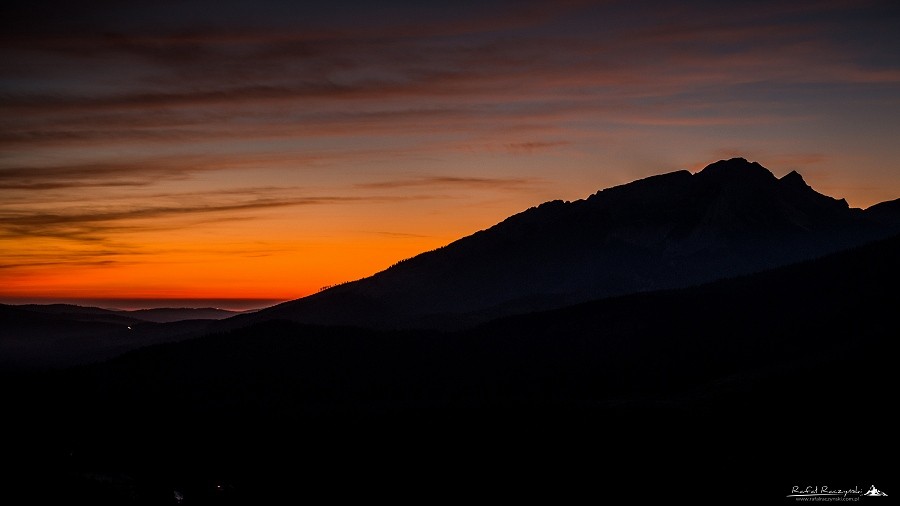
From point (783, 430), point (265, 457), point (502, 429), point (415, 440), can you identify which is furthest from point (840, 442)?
point (265, 457)

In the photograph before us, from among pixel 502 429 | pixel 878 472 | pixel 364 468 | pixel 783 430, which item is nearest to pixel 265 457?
pixel 364 468

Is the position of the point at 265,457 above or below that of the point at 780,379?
below

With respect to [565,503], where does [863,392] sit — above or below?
above

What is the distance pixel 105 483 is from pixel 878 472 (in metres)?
101

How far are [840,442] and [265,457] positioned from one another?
323ft

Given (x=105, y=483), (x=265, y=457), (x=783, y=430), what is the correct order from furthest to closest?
1. (x=265, y=457)
2. (x=783, y=430)
3. (x=105, y=483)

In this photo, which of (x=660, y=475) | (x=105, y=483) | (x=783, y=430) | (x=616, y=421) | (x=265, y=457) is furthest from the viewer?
(x=265, y=457)

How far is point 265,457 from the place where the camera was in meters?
184

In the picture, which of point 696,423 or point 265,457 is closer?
point 696,423

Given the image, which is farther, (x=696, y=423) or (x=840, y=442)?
(x=696, y=423)

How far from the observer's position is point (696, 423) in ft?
536

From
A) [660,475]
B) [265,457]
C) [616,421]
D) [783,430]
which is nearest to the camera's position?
[660,475]

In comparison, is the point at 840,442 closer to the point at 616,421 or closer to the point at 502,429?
the point at 616,421

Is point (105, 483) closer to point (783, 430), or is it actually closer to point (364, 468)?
point (364, 468)
